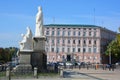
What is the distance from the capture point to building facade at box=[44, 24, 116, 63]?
163 metres

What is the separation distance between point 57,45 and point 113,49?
126ft

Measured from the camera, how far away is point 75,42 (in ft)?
540

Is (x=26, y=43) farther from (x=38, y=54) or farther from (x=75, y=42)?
(x=75, y=42)

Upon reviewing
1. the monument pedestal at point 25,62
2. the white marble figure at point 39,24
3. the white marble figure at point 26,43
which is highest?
the white marble figure at point 39,24

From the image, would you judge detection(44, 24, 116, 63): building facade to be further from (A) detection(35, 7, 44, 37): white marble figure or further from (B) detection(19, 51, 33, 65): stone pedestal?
(B) detection(19, 51, 33, 65): stone pedestal

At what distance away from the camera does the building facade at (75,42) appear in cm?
16275

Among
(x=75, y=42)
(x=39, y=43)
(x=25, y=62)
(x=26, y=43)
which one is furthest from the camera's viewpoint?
(x=75, y=42)

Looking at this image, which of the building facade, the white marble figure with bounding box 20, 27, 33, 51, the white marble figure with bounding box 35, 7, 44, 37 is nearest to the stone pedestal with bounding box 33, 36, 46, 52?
the white marble figure with bounding box 35, 7, 44, 37

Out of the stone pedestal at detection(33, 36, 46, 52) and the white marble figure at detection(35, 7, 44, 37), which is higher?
the white marble figure at detection(35, 7, 44, 37)

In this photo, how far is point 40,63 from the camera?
4150 centimetres

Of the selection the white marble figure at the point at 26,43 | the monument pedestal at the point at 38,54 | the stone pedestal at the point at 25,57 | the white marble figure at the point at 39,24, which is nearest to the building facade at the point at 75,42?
the white marble figure at the point at 39,24

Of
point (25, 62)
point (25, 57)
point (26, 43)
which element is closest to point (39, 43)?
point (26, 43)

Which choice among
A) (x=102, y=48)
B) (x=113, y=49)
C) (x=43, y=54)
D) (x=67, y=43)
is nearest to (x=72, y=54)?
(x=67, y=43)

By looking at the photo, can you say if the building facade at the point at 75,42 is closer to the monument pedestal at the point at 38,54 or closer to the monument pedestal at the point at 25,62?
the monument pedestal at the point at 38,54
